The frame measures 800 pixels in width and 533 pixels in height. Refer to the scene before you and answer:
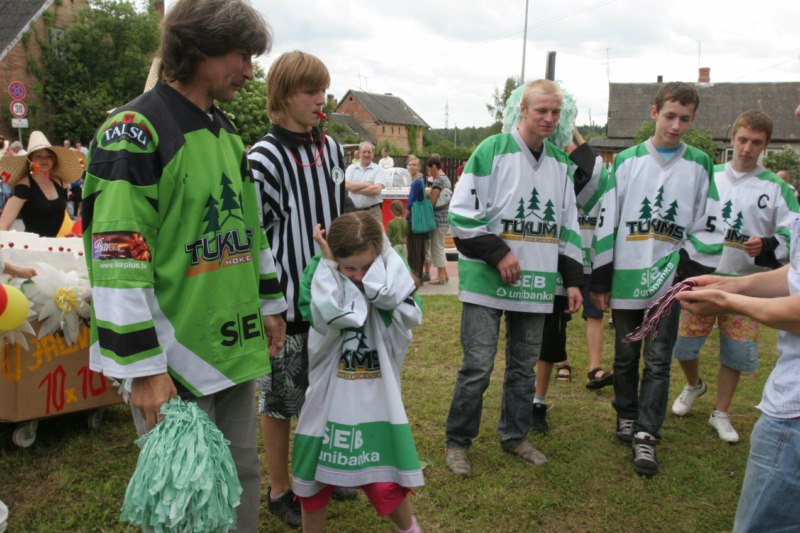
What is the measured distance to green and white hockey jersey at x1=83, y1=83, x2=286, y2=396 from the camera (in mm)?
1766

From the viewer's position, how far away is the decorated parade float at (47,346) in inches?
145

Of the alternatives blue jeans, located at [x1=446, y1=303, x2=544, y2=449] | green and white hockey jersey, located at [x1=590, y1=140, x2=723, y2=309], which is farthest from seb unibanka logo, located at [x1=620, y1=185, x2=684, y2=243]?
blue jeans, located at [x1=446, y1=303, x2=544, y2=449]

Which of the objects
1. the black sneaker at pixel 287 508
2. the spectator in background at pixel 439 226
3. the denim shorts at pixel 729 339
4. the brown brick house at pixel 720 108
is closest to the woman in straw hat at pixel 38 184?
the black sneaker at pixel 287 508

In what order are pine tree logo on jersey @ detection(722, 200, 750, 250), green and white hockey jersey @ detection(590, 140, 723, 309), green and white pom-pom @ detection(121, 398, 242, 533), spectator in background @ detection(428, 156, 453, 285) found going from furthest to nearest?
1. spectator in background @ detection(428, 156, 453, 285)
2. pine tree logo on jersey @ detection(722, 200, 750, 250)
3. green and white hockey jersey @ detection(590, 140, 723, 309)
4. green and white pom-pom @ detection(121, 398, 242, 533)

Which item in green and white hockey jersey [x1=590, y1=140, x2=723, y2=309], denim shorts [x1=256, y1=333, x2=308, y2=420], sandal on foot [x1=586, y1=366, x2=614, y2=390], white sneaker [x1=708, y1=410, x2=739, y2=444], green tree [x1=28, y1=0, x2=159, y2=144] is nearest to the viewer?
denim shorts [x1=256, y1=333, x2=308, y2=420]

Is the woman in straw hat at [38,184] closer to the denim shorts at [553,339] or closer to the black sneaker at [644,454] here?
the denim shorts at [553,339]

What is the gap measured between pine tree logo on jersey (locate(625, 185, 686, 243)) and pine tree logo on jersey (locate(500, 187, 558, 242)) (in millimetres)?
679

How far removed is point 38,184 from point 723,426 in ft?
19.0

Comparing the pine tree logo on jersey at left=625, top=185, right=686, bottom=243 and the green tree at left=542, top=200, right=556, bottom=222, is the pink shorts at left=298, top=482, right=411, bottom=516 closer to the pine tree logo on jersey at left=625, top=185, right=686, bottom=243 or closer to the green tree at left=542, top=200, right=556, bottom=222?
the green tree at left=542, top=200, right=556, bottom=222

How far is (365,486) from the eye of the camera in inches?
107

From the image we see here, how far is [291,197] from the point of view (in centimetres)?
292

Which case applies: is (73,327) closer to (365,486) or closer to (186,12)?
(365,486)

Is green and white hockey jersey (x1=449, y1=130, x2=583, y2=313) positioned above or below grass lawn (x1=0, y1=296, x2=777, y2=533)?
above

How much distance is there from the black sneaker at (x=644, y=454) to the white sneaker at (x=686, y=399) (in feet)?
2.98
